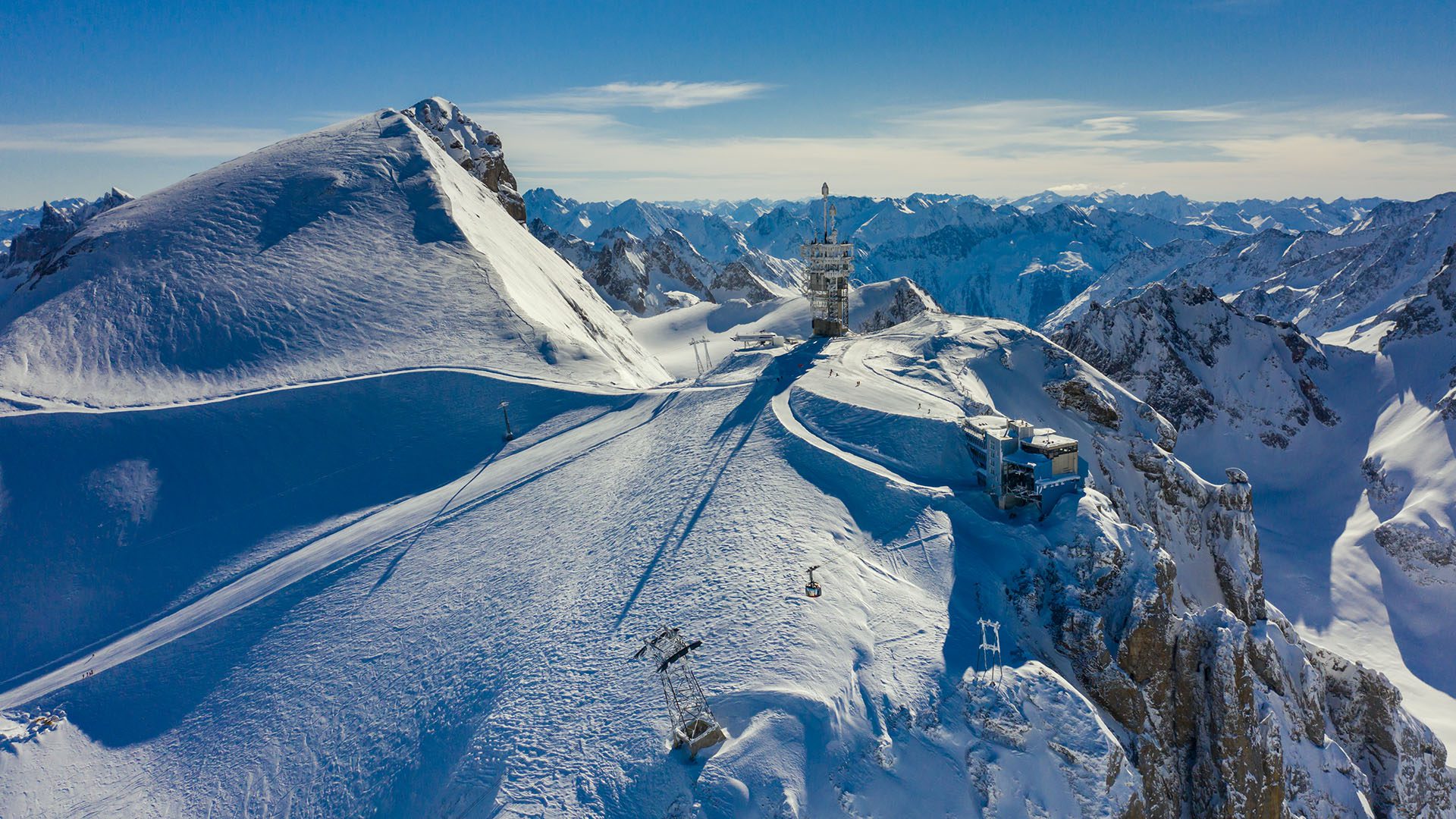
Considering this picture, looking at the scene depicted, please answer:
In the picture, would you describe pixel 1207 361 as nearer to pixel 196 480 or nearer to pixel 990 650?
pixel 990 650

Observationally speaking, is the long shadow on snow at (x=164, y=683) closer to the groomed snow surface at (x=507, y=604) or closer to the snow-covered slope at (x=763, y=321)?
the groomed snow surface at (x=507, y=604)

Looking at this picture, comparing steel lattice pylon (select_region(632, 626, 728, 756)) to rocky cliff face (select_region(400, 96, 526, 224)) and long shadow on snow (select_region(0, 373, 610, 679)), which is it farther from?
rocky cliff face (select_region(400, 96, 526, 224))

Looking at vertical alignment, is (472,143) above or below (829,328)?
above

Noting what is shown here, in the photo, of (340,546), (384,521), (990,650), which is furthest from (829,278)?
(340,546)

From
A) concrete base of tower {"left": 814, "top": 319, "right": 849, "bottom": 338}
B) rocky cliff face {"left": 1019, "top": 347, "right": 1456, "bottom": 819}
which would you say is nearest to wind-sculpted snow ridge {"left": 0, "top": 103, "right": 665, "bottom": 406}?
concrete base of tower {"left": 814, "top": 319, "right": 849, "bottom": 338}

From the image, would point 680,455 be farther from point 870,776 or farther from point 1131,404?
point 1131,404

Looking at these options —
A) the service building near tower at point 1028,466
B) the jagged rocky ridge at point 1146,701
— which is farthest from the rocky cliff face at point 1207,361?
the service building near tower at point 1028,466
